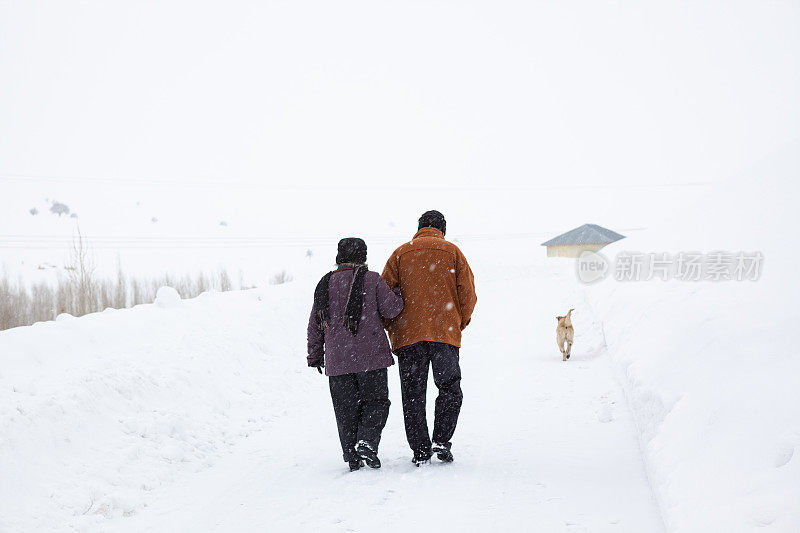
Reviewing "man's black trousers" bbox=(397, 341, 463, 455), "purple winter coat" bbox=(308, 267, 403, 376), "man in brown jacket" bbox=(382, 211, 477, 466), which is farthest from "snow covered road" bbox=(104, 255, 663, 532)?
"purple winter coat" bbox=(308, 267, 403, 376)

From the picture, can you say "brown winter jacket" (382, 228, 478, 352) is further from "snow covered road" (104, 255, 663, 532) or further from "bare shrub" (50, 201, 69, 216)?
"bare shrub" (50, 201, 69, 216)

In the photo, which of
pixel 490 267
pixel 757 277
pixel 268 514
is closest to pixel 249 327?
pixel 268 514

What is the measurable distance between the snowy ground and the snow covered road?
0.02m

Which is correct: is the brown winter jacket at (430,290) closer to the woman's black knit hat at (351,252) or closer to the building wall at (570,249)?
the woman's black knit hat at (351,252)

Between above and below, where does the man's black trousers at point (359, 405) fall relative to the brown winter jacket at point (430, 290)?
below

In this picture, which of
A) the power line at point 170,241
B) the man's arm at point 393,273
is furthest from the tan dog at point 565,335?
the power line at point 170,241

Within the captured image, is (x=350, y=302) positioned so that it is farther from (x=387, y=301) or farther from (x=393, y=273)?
(x=393, y=273)

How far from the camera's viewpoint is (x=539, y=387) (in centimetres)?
889

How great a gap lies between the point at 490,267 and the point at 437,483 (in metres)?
30.7

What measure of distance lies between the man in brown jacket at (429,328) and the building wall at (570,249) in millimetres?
48790

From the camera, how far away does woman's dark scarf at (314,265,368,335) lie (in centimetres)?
568

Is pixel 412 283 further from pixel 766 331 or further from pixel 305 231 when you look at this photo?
pixel 305 231

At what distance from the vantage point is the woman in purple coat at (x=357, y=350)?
5660 millimetres

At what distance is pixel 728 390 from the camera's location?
4.04m
